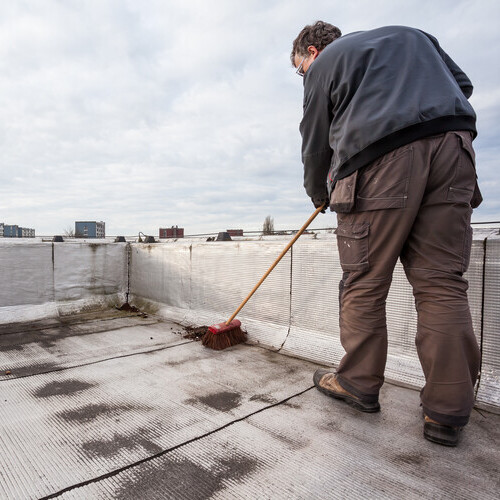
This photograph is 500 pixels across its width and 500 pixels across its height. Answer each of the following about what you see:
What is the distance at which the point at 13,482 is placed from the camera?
1038mm

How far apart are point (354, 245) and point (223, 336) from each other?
4.51 feet

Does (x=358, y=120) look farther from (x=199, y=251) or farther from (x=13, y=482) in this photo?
(x=199, y=251)

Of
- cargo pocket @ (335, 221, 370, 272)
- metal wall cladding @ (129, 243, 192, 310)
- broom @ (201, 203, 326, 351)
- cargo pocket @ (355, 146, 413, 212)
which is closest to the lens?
cargo pocket @ (355, 146, 413, 212)

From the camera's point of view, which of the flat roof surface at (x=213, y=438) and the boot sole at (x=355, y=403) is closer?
the flat roof surface at (x=213, y=438)

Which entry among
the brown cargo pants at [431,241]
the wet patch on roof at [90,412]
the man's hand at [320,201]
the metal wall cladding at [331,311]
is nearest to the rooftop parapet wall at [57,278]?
the wet patch on roof at [90,412]

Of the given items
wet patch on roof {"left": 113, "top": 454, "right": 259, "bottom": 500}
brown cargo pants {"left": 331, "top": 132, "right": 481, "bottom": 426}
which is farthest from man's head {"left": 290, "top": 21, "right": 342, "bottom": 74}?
wet patch on roof {"left": 113, "top": 454, "right": 259, "bottom": 500}

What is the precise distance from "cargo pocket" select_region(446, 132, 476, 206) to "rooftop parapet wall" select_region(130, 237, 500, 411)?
0.50 meters

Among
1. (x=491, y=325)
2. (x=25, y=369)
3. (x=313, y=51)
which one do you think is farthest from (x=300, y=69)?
(x=25, y=369)

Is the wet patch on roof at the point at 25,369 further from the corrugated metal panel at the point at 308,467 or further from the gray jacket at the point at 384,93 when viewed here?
the gray jacket at the point at 384,93

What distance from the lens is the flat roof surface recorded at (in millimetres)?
1037

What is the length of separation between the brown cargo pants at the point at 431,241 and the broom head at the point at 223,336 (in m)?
1.30

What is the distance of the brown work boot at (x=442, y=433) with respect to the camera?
125 cm

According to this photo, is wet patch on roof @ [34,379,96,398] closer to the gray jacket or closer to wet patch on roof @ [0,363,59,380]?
wet patch on roof @ [0,363,59,380]

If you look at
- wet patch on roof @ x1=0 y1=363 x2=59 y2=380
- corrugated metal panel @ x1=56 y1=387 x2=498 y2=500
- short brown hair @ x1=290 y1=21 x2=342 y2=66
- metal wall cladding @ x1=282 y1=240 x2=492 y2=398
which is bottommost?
wet patch on roof @ x1=0 y1=363 x2=59 y2=380
